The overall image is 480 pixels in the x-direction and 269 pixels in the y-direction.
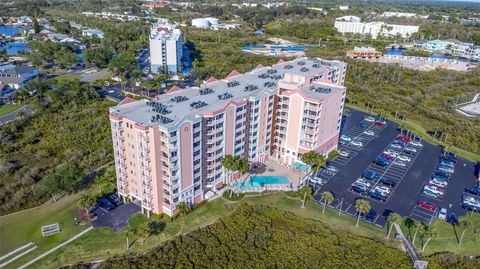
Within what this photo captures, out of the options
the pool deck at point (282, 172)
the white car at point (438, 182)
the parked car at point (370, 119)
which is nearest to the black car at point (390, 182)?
the white car at point (438, 182)

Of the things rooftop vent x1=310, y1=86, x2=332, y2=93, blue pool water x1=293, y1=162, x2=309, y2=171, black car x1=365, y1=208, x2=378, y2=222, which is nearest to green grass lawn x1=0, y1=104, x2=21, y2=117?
blue pool water x1=293, y1=162, x2=309, y2=171

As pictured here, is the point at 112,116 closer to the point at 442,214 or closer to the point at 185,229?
the point at 185,229

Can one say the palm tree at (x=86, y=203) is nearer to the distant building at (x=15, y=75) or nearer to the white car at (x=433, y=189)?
the white car at (x=433, y=189)

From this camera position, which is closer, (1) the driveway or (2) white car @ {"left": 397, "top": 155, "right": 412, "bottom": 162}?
(1) the driveway

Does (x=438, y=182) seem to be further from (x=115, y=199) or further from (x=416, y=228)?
(x=115, y=199)

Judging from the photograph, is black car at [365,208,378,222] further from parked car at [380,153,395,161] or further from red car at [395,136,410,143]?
red car at [395,136,410,143]

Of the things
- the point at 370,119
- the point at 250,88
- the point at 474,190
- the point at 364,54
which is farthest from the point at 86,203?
the point at 364,54
